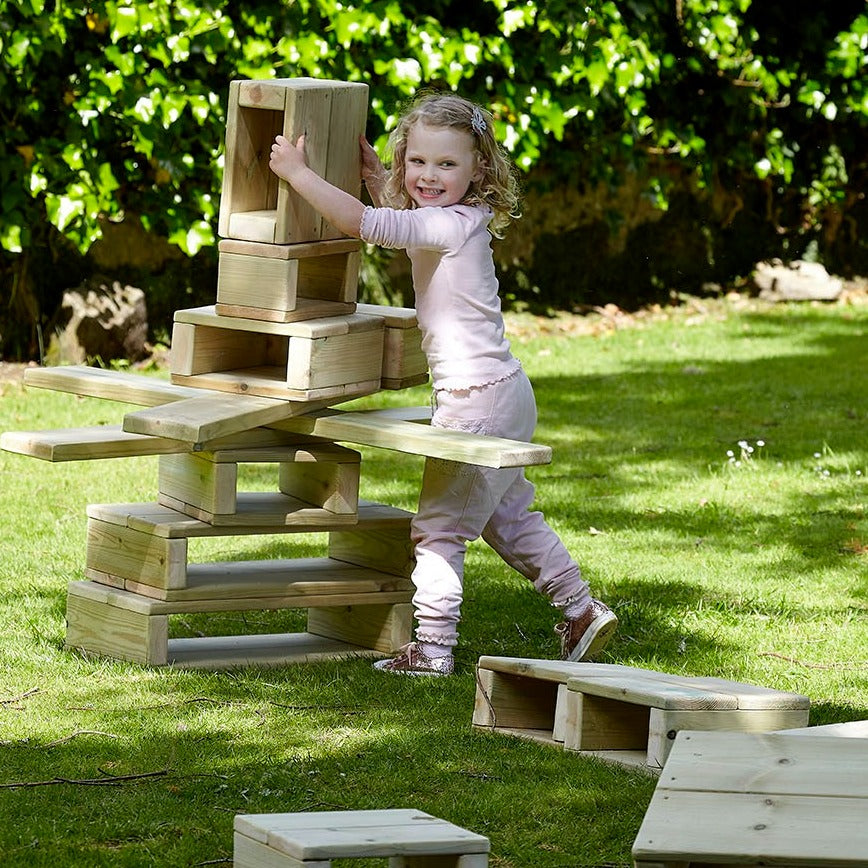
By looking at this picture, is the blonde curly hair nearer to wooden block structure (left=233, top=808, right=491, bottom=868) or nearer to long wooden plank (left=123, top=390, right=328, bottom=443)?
long wooden plank (left=123, top=390, right=328, bottom=443)

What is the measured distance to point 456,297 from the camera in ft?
14.7

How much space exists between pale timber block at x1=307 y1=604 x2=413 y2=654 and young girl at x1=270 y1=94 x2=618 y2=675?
0.19 m

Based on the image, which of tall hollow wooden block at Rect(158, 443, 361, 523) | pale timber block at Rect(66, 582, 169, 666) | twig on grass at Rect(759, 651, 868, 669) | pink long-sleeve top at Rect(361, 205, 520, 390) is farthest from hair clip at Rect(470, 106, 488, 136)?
twig on grass at Rect(759, 651, 868, 669)

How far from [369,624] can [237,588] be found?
48cm

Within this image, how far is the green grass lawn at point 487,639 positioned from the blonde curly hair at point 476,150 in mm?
1349

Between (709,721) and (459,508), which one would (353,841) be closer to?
(709,721)

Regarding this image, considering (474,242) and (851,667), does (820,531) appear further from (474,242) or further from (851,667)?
(474,242)

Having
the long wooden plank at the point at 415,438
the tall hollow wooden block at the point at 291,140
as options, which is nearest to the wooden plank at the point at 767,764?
the long wooden plank at the point at 415,438

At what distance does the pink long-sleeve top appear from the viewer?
445 cm

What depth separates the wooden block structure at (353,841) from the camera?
255 centimetres

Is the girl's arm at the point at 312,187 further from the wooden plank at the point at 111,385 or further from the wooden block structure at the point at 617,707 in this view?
the wooden block structure at the point at 617,707

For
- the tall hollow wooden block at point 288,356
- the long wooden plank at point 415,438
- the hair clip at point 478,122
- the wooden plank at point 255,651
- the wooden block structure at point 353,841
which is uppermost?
the hair clip at point 478,122

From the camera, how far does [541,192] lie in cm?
1086

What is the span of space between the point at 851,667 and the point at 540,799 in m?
1.42
